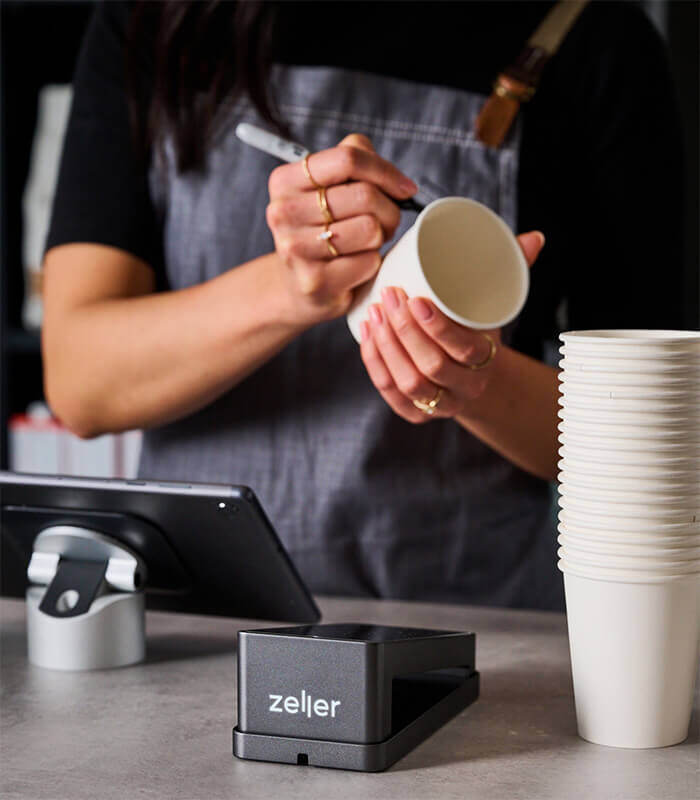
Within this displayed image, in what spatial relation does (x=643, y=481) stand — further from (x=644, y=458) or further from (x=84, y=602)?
(x=84, y=602)

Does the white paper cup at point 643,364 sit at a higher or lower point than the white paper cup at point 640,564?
higher

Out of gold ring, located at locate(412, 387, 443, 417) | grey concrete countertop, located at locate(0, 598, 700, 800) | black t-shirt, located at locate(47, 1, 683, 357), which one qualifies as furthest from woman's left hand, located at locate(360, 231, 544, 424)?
black t-shirt, located at locate(47, 1, 683, 357)

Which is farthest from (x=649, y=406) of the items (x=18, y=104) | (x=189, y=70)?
(x=18, y=104)

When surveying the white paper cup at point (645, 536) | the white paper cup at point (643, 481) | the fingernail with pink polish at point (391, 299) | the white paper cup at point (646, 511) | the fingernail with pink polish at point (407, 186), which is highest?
the fingernail with pink polish at point (407, 186)

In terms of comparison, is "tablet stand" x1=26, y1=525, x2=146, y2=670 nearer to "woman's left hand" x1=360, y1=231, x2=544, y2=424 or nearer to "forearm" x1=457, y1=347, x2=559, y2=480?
"woman's left hand" x1=360, y1=231, x2=544, y2=424

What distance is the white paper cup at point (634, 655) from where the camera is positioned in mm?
734

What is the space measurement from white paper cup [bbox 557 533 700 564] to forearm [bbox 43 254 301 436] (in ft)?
1.57

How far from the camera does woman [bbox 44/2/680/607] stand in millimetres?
1337

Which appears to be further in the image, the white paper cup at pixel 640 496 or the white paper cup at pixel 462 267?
the white paper cup at pixel 462 267

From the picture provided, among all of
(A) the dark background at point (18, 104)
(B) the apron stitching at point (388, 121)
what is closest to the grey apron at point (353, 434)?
(B) the apron stitching at point (388, 121)

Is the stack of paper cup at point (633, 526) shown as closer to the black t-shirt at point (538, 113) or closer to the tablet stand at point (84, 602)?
the tablet stand at point (84, 602)

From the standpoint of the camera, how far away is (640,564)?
0.72m

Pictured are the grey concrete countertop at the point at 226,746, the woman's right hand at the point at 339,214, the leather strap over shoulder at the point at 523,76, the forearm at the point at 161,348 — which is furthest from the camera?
the leather strap over shoulder at the point at 523,76

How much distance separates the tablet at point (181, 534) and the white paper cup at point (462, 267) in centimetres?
22
